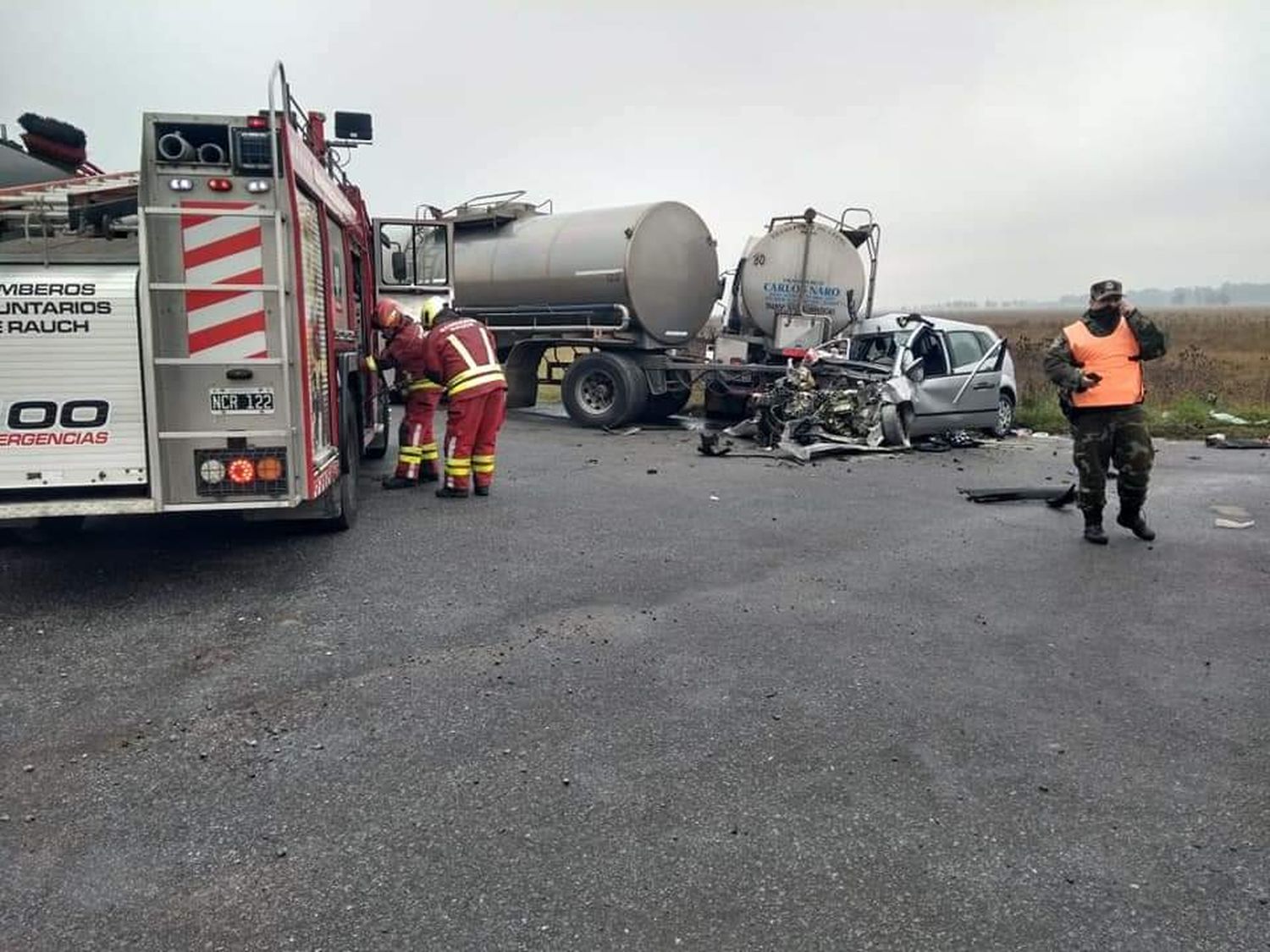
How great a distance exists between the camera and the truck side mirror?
31.2 ft

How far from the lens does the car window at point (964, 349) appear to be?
12062mm

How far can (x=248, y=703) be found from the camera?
12.2 ft

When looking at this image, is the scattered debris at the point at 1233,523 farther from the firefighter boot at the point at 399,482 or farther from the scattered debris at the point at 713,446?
the firefighter boot at the point at 399,482

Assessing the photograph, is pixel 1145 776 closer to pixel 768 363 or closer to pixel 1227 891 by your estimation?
pixel 1227 891

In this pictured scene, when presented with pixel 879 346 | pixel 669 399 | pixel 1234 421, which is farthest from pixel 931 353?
pixel 1234 421

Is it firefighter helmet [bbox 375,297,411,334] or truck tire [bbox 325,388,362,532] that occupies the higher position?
firefighter helmet [bbox 375,297,411,334]

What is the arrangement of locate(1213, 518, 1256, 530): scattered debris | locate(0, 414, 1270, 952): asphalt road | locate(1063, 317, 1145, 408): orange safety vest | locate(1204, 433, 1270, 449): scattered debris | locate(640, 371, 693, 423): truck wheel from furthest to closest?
locate(640, 371, 693, 423): truck wheel, locate(1204, 433, 1270, 449): scattered debris, locate(1213, 518, 1256, 530): scattered debris, locate(1063, 317, 1145, 408): orange safety vest, locate(0, 414, 1270, 952): asphalt road

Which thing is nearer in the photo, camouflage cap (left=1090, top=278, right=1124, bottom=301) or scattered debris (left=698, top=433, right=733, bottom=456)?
camouflage cap (left=1090, top=278, right=1124, bottom=301)

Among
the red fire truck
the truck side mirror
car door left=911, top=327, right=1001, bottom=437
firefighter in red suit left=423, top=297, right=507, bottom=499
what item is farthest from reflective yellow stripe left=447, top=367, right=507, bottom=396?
car door left=911, top=327, right=1001, bottom=437

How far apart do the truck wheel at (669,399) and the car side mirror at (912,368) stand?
341cm

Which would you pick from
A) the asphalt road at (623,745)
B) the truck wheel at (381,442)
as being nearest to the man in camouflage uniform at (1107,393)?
the asphalt road at (623,745)

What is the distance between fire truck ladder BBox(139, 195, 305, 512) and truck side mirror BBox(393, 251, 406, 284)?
474cm

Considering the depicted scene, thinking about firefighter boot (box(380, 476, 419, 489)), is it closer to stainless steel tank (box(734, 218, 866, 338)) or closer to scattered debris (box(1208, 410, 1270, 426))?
stainless steel tank (box(734, 218, 866, 338))

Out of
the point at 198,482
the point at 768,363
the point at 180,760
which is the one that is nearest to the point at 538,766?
the point at 180,760
